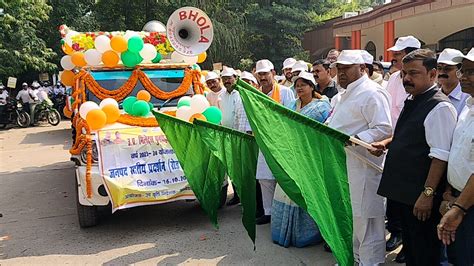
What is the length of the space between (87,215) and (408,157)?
354cm

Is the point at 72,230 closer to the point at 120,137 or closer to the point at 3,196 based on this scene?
the point at 120,137

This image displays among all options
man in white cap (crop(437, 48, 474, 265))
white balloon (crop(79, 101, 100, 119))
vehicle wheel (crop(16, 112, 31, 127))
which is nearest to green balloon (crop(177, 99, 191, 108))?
white balloon (crop(79, 101, 100, 119))

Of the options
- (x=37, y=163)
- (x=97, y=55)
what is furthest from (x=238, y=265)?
(x=37, y=163)

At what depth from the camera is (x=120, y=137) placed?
4715 mm

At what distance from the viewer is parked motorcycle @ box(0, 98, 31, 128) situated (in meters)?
16.1

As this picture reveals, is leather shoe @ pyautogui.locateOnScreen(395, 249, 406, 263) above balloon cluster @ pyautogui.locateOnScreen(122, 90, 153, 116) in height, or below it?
below

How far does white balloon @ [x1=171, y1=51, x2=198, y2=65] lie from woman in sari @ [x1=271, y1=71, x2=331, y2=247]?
2352 mm

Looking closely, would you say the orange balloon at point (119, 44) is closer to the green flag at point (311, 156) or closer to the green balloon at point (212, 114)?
the green balloon at point (212, 114)

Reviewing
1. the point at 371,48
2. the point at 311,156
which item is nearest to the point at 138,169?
the point at 311,156

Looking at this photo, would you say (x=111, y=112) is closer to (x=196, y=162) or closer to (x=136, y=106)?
(x=136, y=106)

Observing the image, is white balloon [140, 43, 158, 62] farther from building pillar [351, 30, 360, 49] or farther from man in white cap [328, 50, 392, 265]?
building pillar [351, 30, 360, 49]

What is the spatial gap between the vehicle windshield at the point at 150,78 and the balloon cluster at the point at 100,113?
1.44ft

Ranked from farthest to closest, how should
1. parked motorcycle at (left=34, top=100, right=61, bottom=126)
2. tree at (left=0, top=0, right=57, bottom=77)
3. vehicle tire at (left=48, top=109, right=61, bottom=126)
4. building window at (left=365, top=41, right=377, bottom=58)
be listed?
→ vehicle tire at (left=48, top=109, right=61, bottom=126)
parked motorcycle at (left=34, top=100, right=61, bottom=126)
building window at (left=365, top=41, right=377, bottom=58)
tree at (left=0, top=0, right=57, bottom=77)

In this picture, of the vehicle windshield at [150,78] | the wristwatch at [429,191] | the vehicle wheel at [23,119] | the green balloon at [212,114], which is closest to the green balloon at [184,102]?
the green balloon at [212,114]
